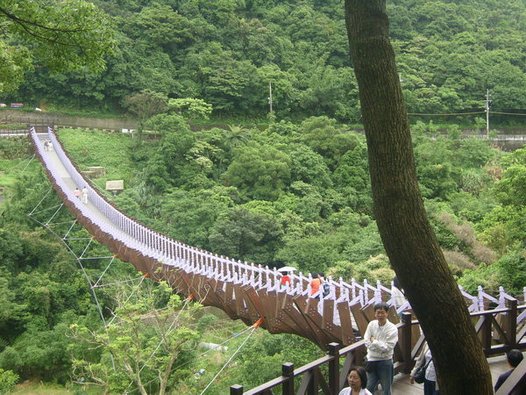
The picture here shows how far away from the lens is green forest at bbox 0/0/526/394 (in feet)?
36.5

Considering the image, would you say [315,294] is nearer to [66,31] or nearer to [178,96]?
[66,31]

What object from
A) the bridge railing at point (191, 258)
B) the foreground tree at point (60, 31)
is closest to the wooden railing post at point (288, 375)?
the foreground tree at point (60, 31)

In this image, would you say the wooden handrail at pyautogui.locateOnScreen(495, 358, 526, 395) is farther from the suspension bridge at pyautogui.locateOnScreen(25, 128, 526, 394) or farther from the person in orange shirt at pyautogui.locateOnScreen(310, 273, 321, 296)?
the person in orange shirt at pyautogui.locateOnScreen(310, 273, 321, 296)

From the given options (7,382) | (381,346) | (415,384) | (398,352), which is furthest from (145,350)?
(381,346)

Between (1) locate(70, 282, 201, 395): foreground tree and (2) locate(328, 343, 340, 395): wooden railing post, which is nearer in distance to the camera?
(2) locate(328, 343, 340, 395): wooden railing post

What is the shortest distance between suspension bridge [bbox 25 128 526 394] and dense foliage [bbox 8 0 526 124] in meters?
14.7

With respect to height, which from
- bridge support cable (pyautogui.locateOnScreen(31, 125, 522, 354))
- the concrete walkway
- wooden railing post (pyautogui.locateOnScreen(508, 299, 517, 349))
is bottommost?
bridge support cable (pyautogui.locateOnScreen(31, 125, 522, 354))

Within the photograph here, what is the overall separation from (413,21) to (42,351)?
34638 mm

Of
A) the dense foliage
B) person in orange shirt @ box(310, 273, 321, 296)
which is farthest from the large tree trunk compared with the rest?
the dense foliage

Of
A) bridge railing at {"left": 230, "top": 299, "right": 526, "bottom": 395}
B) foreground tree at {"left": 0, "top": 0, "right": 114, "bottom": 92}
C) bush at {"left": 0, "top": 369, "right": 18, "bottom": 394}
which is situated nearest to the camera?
bridge railing at {"left": 230, "top": 299, "right": 526, "bottom": 395}

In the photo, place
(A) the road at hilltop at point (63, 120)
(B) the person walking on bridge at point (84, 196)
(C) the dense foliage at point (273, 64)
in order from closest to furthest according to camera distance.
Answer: (B) the person walking on bridge at point (84, 196), (A) the road at hilltop at point (63, 120), (C) the dense foliage at point (273, 64)

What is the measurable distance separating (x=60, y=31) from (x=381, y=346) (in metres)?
3.26

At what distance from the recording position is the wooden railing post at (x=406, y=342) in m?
4.98

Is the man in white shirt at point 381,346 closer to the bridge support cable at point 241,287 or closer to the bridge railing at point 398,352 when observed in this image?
the bridge railing at point 398,352
